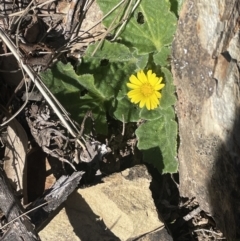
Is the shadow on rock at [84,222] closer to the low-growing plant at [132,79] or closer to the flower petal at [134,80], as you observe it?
the low-growing plant at [132,79]

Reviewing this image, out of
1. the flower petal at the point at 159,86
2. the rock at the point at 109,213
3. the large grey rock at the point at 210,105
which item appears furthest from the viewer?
the flower petal at the point at 159,86

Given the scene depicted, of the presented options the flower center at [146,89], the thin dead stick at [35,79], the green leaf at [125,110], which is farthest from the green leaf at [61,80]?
the flower center at [146,89]

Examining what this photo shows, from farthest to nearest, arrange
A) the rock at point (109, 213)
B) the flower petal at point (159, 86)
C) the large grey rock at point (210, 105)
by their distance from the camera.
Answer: the flower petal at point (159, 86), the rock at point (109, 213), the large grey rock at point (210, 105)

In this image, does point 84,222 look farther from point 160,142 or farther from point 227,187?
point 227,187

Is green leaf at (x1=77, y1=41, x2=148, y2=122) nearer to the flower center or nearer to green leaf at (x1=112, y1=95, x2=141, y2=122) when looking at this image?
green leaf at (x1=112, y1=95, x2=141, y2=122)

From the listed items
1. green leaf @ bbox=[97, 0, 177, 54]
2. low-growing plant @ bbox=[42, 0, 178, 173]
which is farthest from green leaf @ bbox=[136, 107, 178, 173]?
green leaf @ bbox=[97, 0, 177, 54]

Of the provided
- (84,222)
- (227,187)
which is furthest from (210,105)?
(84,222)

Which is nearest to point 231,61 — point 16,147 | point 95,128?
point 95,128
